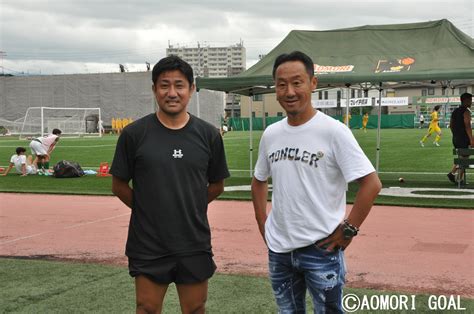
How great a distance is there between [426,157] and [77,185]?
1354 cm

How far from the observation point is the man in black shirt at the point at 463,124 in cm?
1351

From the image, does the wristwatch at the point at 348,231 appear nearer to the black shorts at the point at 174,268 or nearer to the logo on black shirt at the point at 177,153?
the black shorts at the point at 174,268

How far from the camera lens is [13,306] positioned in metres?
5.21

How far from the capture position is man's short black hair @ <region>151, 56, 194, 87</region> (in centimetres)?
337

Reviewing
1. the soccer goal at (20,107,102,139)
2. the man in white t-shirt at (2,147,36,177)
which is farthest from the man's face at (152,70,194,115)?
the soccer goal at (20,107,102,139)

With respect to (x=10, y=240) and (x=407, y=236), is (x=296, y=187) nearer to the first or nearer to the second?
(x=407, y=236)

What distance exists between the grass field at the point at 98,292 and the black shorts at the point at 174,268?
175cm

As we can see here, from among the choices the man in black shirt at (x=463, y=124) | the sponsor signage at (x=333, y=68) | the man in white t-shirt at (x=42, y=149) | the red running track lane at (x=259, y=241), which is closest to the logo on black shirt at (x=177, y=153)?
the red running track lane at (x=259, y=241)

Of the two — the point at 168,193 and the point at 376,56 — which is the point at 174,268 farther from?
the point at 376,56

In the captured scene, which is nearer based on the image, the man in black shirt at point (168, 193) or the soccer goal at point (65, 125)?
the man in black shirt at point (168, 193)

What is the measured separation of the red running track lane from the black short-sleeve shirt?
2.99 meters

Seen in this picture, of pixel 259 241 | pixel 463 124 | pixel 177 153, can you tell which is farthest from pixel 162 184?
pixel 463 124

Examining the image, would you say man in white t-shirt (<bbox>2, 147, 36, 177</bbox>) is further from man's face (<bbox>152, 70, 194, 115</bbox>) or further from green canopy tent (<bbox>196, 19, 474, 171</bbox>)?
man's face (<bbox>152, 70, 194, 115</bbox>)

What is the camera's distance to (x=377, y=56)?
14.0 meters
